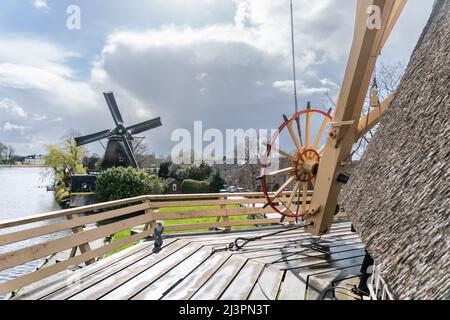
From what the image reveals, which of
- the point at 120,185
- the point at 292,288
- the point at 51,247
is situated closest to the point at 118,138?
the point at 120,185

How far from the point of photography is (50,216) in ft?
9.18

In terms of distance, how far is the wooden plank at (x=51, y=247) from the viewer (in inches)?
93.2

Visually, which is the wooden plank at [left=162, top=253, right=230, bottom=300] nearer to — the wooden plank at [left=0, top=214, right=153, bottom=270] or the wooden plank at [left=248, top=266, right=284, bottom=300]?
the wooden plank at [left=248, top=266, right=284, bottom=300]

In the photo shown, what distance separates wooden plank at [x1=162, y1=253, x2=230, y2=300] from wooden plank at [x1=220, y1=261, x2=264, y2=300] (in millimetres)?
257

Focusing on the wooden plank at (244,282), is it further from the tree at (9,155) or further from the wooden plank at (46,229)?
the tree at (9,155)

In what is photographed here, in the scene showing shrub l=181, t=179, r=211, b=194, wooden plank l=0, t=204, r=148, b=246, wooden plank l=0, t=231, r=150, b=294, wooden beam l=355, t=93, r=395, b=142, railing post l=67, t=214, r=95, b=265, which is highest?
wooden beam l=355, t=93, r=395, b=142

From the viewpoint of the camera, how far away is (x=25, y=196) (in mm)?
28484

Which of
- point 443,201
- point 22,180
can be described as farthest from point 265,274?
point 22,180

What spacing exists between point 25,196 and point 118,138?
11916mm

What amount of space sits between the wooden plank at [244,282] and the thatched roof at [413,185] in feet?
3.45

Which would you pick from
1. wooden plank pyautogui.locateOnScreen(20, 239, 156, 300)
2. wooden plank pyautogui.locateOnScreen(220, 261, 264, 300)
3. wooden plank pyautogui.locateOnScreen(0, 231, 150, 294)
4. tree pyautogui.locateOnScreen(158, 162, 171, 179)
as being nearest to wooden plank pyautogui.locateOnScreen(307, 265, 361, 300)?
wooden plank pyautogui.locateOnScreen(220, 261, 264, 300)

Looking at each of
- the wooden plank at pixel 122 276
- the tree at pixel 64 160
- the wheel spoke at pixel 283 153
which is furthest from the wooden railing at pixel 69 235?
the tree at pixel 64 160

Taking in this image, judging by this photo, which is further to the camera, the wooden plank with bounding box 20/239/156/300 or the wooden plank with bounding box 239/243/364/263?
the wooden plank with bounding box 239/243/364/263

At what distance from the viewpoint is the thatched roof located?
3.94 feet
